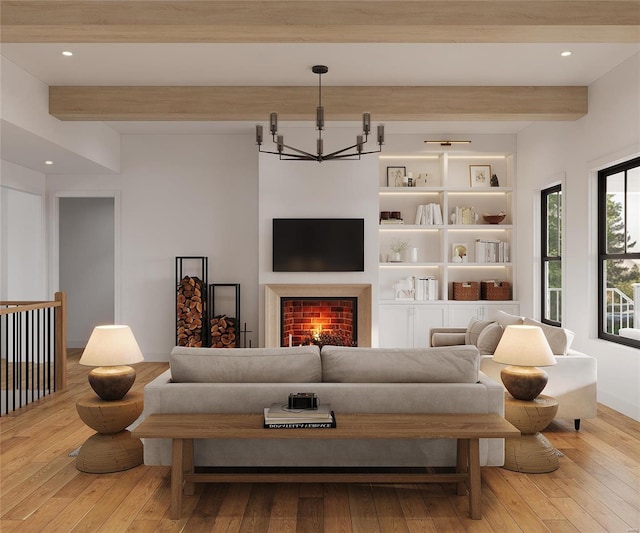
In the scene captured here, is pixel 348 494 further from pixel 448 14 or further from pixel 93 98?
pixel 93 98

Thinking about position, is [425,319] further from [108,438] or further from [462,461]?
[108,438]

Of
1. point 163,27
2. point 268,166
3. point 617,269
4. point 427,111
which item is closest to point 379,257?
point 268,166

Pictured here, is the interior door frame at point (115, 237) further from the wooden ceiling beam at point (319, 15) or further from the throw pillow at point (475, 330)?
the throw pillow at point (475, 330)

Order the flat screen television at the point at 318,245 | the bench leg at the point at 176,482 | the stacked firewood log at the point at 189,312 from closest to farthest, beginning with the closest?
1. the bench leg at the point at 176,482
2. the flat screen television at the point at 318,245
3. the stacked firewood log at the point at 189,312

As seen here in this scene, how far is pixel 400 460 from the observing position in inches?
126

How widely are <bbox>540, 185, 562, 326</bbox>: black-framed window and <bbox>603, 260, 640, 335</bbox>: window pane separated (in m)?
1.05

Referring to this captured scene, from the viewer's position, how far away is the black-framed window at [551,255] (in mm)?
6465

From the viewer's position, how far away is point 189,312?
284 inches

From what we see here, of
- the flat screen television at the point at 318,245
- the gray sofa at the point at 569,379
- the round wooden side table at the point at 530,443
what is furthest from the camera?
the flat screen television at the point at 318,245

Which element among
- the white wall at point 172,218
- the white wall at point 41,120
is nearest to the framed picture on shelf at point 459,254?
the white wall at point 172,218

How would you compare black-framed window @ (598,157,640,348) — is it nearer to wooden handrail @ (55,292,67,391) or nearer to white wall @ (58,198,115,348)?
wooden handrail @ (55,292,67,391)

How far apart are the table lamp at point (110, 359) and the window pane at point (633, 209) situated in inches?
163

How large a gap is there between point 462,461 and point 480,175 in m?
5.23

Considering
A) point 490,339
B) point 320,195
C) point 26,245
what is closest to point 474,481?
point 490,339
